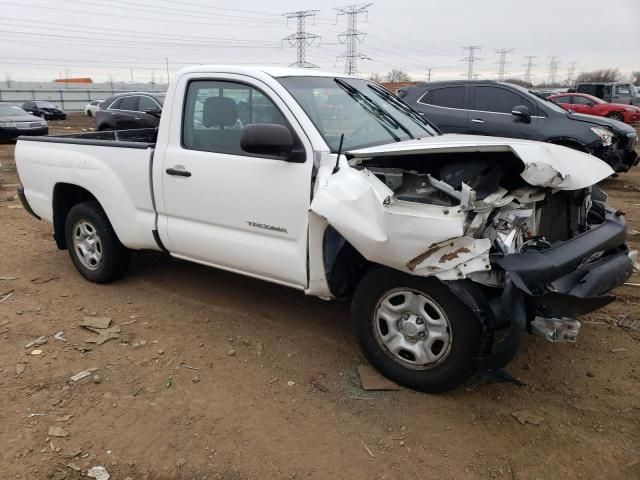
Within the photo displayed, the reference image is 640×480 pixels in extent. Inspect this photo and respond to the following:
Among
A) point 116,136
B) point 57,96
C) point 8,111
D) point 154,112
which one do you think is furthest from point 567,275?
point 57,96

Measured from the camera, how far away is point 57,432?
119 inches

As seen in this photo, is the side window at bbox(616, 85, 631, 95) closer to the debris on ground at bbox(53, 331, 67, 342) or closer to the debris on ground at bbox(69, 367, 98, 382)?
the debris on ground at bbox(53, 331, 67, 342)

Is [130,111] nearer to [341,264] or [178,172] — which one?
[178,172]

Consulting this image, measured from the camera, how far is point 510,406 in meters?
3.26

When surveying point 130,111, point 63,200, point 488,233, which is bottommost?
point 63,200

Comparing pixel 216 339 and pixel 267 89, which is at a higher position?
pixel 267 89

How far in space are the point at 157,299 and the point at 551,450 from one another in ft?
11.0

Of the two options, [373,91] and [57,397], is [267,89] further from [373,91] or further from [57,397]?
[57,397]

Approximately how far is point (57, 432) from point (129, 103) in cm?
1380

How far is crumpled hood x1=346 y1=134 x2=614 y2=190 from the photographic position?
2971mm

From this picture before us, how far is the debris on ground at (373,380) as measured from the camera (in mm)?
3416

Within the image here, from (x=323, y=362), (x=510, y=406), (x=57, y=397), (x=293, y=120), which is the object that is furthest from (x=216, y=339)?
(x=510, y=406)

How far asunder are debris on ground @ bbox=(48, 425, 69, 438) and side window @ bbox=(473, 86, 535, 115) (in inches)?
355

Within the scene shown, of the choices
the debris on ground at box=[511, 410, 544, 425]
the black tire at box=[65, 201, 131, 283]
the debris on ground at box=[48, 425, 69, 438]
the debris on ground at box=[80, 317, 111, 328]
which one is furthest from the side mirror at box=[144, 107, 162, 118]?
the debris on ground at box=[511, 410, 544, 425]
